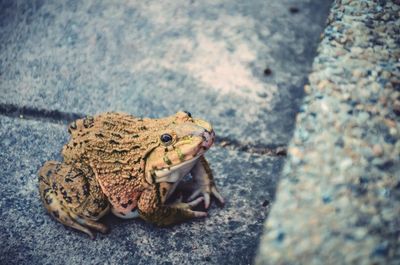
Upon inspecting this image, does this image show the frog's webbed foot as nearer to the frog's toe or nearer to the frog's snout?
the frog's toe

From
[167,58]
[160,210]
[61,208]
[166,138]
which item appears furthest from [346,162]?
[167,58]

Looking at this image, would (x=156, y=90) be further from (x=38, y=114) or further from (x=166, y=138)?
(x=166, y=138)

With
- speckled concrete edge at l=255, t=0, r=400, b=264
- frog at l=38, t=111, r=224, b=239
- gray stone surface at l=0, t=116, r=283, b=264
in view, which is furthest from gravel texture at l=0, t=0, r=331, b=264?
speckled concrete edge at l=255, t=0, r=400, b=264

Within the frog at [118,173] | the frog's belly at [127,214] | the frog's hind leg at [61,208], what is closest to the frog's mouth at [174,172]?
the frog at [118,173]

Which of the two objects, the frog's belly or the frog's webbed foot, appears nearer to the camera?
the frog's belly

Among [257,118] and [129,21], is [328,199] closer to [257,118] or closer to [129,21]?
[257,118]

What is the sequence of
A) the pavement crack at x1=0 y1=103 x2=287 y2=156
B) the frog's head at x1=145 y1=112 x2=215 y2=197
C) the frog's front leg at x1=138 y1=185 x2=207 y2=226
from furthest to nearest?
the pavement crack at x1=0 y1=103 x2=287 y2=156
the frog's front leg at x1=138 y1=185 x2=207 y2=226
the frog's head at x1=145 y1=112 x2=215 y2=197
